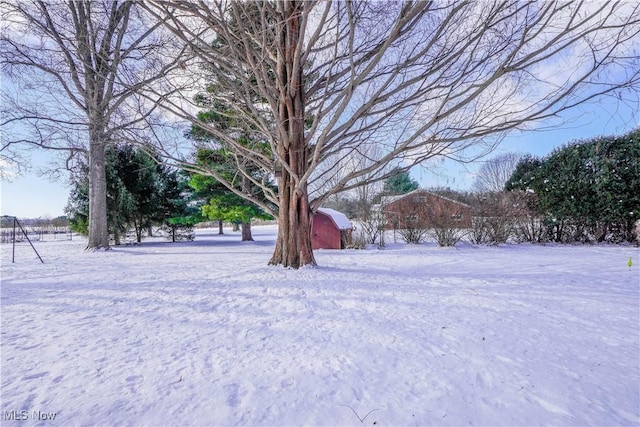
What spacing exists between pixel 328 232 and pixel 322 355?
10.1 meters

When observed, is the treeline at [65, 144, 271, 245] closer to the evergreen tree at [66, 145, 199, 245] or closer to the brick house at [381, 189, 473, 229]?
the evergreen tree at [66, 145, 199, 245]

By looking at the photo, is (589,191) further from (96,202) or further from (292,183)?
(96,202)

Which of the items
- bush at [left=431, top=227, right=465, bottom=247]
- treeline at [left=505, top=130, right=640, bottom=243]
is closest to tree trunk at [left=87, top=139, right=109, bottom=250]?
bush at [left=431, top=227, right=465, bottom=247]

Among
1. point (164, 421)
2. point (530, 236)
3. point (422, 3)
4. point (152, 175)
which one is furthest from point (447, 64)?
point (152, 175)

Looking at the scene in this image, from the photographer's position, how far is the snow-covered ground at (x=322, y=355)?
1.61 m

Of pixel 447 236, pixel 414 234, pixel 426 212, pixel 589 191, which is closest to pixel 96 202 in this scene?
pixel 414 234

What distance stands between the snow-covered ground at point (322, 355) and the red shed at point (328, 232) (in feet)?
25.5

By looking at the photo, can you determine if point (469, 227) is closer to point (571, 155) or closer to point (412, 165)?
point (571, 155)

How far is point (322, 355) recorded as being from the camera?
7.34ft

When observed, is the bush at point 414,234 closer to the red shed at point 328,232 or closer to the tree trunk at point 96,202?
the red shed at point 328,232

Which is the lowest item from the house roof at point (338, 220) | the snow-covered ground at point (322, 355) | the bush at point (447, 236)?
the snow-covered ground at point (322, 355)

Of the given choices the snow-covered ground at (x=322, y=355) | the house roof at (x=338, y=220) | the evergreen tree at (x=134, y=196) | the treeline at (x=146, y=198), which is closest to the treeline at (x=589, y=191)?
the house roof at (x=338, y=220)

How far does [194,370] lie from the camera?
6.56 feet

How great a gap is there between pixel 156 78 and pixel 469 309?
6809 millimetres
